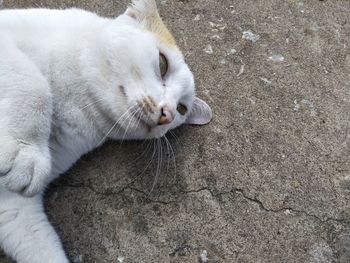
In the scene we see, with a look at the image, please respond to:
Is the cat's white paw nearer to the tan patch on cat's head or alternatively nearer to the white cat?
the white cat

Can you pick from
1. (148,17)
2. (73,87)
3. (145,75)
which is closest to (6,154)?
(73,87)

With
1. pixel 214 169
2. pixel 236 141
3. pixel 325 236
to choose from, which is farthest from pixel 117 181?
pixel 325 236

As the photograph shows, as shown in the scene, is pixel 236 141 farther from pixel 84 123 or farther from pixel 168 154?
pixel 84 123

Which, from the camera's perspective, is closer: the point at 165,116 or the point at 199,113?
the point at 165,116

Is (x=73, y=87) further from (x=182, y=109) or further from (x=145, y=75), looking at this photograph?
(x=182, y=109)

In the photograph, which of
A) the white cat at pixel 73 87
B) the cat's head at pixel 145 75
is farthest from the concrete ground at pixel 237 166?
the cat's head at pixel 145 75

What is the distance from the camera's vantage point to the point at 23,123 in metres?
1.73

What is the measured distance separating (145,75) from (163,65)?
0.52 feet

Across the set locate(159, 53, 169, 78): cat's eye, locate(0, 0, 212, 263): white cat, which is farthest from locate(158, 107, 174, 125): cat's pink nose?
locate(159, 53, 169, 78): cat's eye

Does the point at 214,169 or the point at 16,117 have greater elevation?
the point at 16,117

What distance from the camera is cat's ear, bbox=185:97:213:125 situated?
7.66 feet

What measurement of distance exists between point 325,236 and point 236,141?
1.88ft

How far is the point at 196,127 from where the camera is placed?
241cm

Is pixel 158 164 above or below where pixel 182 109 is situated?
below
